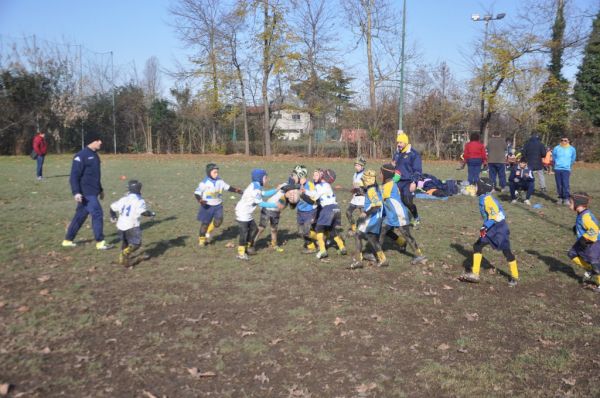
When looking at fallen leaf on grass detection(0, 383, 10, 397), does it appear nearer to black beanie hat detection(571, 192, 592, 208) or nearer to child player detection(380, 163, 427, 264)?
child player detection(380, 163, 427, 264)

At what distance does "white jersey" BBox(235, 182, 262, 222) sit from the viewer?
871 cm

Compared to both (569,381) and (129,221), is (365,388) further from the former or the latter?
(129,221)

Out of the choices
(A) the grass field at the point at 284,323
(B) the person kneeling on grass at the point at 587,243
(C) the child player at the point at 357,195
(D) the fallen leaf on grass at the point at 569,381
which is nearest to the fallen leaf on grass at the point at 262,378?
(A) the grass field at the point at 284,323

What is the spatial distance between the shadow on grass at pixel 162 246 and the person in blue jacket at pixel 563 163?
1129cm

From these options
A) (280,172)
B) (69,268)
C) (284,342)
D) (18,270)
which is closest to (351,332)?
(284,342)

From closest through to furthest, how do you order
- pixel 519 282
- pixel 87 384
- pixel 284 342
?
pixel 87 384
pixel 284 342
pixel 519 282

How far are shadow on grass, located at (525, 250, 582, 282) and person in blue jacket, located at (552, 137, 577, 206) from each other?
6.44 meters

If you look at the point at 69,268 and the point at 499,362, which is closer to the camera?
the point at 499,362

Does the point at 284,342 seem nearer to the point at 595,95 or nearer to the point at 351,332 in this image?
the point at 351,332

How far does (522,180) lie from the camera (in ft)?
50.2

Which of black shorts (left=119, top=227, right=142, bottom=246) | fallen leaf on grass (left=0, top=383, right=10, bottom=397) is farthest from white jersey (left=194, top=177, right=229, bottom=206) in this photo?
fallen leaf on grass (left=0, top=383, right=10, bottom=397)

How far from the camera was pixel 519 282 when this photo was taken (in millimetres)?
7797

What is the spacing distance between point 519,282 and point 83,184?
7.66 meters

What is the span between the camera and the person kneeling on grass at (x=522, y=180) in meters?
15.1
